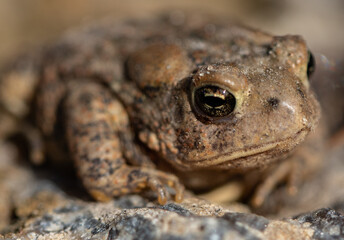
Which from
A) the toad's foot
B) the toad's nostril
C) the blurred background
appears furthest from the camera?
the blurred background

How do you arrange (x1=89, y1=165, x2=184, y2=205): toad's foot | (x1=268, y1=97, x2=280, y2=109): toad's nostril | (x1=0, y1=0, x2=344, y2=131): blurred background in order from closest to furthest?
(x1=268, y1=97, x2=280, y2=109): toad's nostril < (x1=89, y1=165, x2=184, y2=205): toad's foot < (x1=0, y1=0, x2=344, y2=131): blurred background

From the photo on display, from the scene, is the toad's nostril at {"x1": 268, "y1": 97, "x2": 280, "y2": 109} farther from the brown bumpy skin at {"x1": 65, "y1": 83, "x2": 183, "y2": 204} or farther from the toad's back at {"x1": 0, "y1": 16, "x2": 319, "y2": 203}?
the brown bumpy skin at {"x1": 65, "y1": 83, "x2": 183, "y2": 204}

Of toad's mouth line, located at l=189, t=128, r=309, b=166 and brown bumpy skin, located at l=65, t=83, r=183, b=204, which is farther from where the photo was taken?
brown bumpy skin, located at l=65, t=83, r=183, b=204

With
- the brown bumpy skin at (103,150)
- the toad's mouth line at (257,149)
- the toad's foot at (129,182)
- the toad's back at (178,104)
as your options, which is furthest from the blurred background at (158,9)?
the toad's mouth line at (257,149)

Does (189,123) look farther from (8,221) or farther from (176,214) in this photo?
(8,221)

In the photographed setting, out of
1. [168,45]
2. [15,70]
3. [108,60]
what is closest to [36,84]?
[15,70]

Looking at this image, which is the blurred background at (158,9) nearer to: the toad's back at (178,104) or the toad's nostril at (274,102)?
the toad's back at (178,104)

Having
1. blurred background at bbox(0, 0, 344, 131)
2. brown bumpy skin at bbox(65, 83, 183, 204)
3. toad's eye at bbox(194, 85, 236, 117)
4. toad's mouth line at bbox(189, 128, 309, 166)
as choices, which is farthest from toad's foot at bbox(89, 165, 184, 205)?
blurred background at bbox(0, 0, 344, 131)
